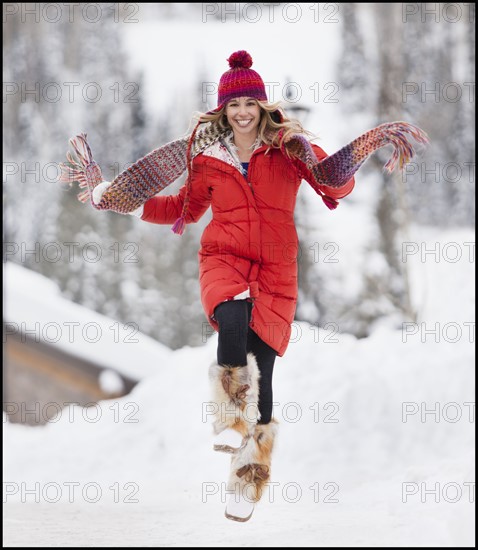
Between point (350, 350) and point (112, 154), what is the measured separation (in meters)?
26.1

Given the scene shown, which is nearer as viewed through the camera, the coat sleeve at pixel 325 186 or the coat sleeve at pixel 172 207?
the coat sleeve at pixel 325 186

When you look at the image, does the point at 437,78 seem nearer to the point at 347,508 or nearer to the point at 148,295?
the point at 148,295

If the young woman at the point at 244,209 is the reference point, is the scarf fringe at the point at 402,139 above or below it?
above

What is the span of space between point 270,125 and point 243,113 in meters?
0.16

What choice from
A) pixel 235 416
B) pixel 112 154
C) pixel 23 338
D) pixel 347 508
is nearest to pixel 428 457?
pixel 347 508

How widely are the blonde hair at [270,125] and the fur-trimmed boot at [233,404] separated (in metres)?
1.11

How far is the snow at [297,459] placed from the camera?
15.4 ft

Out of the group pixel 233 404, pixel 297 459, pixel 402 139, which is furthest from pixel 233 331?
pixel 297 459

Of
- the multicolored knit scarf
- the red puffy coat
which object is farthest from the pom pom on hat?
the red puffy coat

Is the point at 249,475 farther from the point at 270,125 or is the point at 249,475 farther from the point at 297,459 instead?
the point at 297,459

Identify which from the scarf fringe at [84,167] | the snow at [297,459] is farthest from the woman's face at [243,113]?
the snow at [297,459]

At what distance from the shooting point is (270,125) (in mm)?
3924

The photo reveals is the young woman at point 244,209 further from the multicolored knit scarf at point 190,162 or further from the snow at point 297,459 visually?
the snow at point 297,459

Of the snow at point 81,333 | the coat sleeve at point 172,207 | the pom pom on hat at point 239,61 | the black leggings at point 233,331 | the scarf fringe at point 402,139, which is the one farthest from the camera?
the snow at point 81,333
